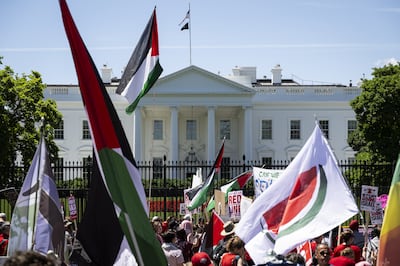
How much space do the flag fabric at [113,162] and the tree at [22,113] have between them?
25.1m

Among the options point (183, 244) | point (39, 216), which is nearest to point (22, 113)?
point (183, 244)

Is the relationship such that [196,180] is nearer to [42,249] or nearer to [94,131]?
[42,249]

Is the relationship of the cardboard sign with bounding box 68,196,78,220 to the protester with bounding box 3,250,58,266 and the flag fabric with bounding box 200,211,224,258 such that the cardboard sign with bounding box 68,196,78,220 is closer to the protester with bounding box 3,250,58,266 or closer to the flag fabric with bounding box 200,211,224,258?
the flag fabric with bounding box 200,211,224,258

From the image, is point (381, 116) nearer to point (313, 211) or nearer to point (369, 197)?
point (369, 197)

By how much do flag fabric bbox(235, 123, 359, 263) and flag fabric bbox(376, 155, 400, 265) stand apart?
76 centimetres

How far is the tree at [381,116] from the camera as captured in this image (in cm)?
3897

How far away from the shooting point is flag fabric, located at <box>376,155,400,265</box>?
5.71 m

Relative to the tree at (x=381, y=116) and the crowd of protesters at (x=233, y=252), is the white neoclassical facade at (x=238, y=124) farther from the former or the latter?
the crowd of protesters at (x=233, y=252)

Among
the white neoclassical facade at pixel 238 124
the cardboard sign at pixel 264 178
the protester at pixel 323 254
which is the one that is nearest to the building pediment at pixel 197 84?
the white neoclassical facade at pixel 238 124

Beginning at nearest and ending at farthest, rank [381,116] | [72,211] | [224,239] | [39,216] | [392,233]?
[392,233] < [39,216] < [224,239] < [72,211] < [381,116]

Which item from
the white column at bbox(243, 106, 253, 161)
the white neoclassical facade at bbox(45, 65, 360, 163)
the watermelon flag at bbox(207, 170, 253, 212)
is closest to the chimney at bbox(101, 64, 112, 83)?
the white neoclassical facade at bbox(45, 65, 360, 163)

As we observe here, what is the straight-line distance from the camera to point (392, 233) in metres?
5.77

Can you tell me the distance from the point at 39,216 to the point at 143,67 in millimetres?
3176

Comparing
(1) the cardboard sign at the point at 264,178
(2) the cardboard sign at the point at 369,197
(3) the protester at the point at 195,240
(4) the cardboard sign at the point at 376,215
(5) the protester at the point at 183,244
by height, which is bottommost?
(3) the protester at the point at 195,240
